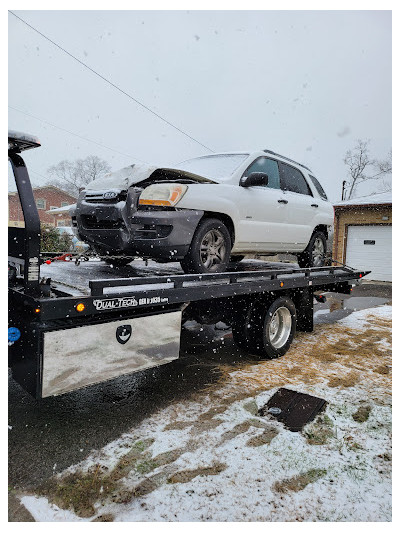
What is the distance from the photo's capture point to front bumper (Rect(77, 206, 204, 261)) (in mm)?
3619

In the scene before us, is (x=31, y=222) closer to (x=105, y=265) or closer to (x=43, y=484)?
(x=43, y=484)

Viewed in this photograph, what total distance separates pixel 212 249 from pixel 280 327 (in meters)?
1.76

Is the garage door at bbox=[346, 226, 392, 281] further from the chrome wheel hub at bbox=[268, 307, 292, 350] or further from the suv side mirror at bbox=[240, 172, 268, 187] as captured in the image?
the suv side mirror at bbox=[240, 172, 268, 187]

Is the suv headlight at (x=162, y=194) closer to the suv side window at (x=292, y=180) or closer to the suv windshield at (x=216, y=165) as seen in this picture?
the suv windshield at (x=216, y=165)

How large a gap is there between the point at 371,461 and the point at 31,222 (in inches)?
119

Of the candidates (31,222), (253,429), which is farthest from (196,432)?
(31,222)

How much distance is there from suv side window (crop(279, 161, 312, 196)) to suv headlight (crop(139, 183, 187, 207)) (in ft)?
7.52

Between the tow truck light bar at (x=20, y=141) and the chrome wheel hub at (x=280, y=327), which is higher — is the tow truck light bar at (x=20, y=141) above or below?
above

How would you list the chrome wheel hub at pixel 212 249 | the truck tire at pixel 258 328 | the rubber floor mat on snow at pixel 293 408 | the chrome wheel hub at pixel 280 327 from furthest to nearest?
1. the chrome wheel hub at pixel 280 327
2. the truck tire at pixel 258 328
3. the chrome wheel hub at pixel 212 249
4. the rubber floor mat on snow at pixel 293 408

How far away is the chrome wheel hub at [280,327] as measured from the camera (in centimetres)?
522

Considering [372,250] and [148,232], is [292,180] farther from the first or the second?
[372,250]

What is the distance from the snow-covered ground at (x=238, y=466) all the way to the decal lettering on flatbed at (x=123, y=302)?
105 centimetres

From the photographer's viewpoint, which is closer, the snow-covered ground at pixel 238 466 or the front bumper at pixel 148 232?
the snow-covered ground at pixel 238 466

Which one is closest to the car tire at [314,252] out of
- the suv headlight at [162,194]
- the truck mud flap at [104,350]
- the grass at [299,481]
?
the suv headlight at [162,194]
